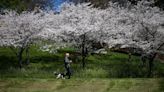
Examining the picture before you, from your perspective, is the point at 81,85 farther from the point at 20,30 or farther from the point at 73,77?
the point at 20,30

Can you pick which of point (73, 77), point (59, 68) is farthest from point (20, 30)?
point (73, 77)

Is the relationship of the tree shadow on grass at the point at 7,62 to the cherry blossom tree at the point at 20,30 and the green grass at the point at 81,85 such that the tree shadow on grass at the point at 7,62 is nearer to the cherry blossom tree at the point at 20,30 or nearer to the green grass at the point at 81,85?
the cherry blossom tree at the point at 20,30

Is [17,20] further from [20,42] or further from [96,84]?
[96,84]

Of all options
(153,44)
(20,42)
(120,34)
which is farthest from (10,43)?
(153,44)

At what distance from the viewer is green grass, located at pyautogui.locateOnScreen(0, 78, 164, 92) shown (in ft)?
75.3

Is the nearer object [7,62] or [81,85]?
[81,85]

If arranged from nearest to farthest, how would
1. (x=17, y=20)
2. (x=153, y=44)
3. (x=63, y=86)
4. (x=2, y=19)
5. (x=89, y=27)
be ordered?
(x=63, y=86) < (x=153, y=44) < (x=89, y=27) < (x=17, y=20) < (x=2, y=19)

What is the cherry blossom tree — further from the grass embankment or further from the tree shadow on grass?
the grass embankment

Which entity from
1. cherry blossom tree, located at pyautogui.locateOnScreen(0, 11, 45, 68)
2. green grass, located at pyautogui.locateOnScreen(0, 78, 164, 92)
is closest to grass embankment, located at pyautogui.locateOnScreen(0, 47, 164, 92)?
green grass, located at pyautogui.locateOnScreen(0, 78, 164, 92)

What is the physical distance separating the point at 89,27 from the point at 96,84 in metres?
13.1

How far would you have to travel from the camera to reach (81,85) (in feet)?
77.8

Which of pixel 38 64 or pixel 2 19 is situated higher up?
pixel 2 19

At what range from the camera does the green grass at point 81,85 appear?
2294 cm

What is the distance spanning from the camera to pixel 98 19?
130 ft
